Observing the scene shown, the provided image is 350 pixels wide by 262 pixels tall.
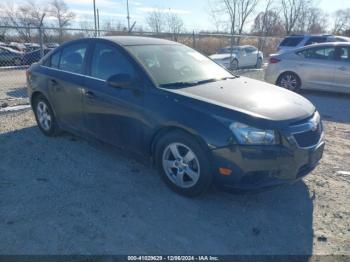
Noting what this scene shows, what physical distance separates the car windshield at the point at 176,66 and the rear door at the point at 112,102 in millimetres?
207

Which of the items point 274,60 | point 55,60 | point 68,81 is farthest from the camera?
point 274,60

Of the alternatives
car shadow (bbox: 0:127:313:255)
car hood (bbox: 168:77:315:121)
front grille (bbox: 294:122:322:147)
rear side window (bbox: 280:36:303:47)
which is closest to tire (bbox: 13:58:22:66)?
rear side window (bbox: 280:36:303:47)

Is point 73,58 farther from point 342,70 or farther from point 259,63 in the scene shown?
point 259,63

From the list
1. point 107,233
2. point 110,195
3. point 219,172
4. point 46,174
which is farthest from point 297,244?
point 46,174

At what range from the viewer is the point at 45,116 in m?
5.31

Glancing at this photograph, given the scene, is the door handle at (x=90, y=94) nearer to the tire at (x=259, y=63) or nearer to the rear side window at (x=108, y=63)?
the rear side window at (x=108, y=63)

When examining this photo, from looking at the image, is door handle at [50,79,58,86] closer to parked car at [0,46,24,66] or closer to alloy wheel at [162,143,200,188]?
alloy wheel at [162,143,200,188]

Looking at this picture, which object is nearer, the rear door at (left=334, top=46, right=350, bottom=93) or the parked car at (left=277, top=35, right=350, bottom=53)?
the rear door at (left=334, top=46, right=350, bottom=93)

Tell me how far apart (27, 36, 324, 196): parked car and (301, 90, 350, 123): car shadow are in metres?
3.83

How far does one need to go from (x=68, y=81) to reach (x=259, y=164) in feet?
9.45

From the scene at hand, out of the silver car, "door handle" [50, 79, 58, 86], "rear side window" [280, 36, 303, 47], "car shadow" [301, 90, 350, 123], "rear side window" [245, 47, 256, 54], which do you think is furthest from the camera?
"rear side window" [245, 47, 256, 54]

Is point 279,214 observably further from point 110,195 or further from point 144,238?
point 110,195

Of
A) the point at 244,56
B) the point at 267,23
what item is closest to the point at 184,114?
the point at 244,56

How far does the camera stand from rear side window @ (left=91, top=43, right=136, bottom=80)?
12.9 feet
